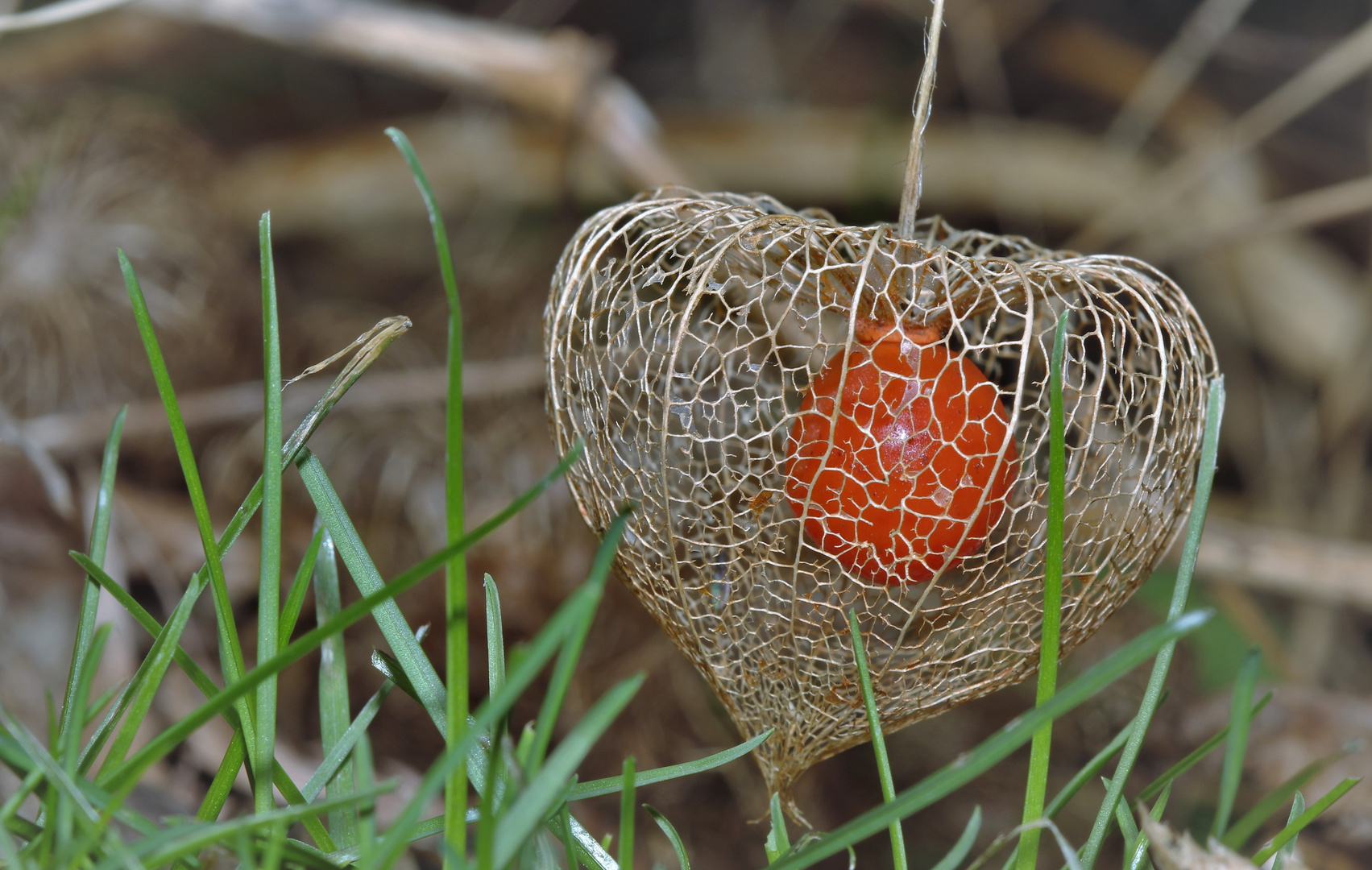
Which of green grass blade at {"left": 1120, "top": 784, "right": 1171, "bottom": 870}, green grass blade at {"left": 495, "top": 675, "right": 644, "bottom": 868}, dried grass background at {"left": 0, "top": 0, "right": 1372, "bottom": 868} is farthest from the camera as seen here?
dried grass background at {"left": 0, "top": 0, "right": 1372, "bottom": 868}

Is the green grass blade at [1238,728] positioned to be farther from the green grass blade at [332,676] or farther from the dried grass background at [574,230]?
the dried grass background at [574,230]

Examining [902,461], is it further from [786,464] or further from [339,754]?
[339,754]

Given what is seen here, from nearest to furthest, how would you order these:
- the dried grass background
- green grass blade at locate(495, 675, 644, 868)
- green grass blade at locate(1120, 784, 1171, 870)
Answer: green grass blade at locate(495, 675, 644, 868), green grass blade at locate(1120, 784, 1171, 870), the dried grass background

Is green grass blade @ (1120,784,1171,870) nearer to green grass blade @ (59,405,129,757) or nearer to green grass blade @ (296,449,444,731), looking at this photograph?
green grass blade @ (296,449,444,731)

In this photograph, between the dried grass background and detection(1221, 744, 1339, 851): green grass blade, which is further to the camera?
the dried grass background

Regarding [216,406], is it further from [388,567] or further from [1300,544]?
[1300,544]

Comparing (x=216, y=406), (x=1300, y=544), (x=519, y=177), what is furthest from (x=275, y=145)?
(x=1300, y=544)

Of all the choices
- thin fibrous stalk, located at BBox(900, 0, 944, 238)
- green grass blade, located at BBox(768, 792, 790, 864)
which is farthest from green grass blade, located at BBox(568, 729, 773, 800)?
thin fibrous stalk, located at BBox(900, 0, 944, 238)
